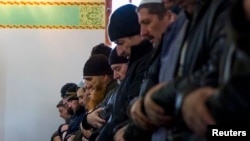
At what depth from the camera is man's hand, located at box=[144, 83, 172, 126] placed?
119 cm

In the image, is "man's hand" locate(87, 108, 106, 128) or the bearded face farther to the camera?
the bearded face

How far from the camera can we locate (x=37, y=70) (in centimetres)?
595

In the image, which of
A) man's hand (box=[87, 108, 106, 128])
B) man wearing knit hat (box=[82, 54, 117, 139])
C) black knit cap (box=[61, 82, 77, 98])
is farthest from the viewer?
black knit cap (box=[61, 82, 77, 98])

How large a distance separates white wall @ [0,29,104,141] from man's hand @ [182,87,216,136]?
16.2 ft

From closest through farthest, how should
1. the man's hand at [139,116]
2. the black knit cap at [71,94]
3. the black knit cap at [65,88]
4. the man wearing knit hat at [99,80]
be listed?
the man's hand at [139,116], the man wearing knit hat at [99,80], the black knit cap at [71,94], the black knit cap at [65,88]

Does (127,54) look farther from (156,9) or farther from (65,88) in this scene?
(65,88)

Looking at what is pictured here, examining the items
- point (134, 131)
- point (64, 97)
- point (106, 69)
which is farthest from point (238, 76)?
point (64, 97)

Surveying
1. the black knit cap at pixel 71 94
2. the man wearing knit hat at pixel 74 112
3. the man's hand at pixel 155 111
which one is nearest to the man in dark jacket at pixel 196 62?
the man's hand at pixel 155 111

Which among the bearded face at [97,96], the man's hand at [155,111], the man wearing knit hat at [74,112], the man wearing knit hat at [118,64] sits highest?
the man's hand at [155,111]

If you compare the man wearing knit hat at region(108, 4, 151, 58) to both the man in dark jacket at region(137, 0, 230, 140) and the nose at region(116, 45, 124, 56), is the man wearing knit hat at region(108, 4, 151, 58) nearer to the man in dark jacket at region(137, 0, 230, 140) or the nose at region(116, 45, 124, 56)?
the nose at region(116, 45, 124, 56)

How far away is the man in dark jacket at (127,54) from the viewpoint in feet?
7.38

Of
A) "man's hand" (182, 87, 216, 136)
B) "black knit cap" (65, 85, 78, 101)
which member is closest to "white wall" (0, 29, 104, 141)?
"black knit cap" (65, 85, 78, 101)

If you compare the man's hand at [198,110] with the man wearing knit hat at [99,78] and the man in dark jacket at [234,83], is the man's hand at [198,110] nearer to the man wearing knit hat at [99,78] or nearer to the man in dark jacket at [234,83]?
the man in dark jacket at [234,83]

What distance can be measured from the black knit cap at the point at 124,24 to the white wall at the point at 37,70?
117 inches
